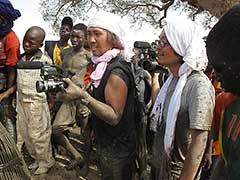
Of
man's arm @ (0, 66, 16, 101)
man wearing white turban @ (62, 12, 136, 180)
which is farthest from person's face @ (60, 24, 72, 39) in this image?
man wearing white turban @ (62, 12, 136, 180)

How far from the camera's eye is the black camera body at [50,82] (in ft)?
7.61

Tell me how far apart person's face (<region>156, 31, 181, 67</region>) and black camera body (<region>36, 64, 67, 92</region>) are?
54 cm

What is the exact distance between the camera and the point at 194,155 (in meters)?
2.06

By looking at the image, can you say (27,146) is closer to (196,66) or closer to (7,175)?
(7,175)

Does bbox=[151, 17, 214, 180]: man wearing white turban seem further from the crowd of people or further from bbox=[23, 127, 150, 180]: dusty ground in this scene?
bbox=[23, 127, 150, 180]: dusty ground

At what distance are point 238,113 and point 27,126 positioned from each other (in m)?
3.62

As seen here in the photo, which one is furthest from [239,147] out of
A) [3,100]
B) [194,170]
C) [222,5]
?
[222,5]

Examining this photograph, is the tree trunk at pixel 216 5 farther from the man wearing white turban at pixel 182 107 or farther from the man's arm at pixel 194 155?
the man's arm at pixel 194 155

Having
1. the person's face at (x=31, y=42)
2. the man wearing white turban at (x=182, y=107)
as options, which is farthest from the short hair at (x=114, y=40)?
the person's face at (x=31, y=42)

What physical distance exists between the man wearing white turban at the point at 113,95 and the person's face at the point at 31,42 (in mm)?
2096

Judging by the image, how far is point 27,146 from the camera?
495 cm

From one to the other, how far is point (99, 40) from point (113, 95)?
377 mm

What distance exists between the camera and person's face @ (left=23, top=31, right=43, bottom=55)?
185 inches

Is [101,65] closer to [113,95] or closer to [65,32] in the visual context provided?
[113,95]
